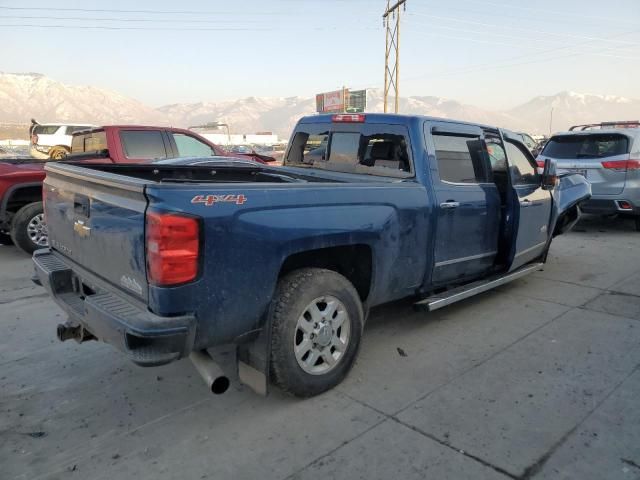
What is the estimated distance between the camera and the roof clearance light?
176 inches

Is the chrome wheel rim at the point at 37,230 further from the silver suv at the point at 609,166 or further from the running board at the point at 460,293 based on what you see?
the silver suv at the point at 609,166

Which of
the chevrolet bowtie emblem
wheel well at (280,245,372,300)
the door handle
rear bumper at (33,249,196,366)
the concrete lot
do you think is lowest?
the concrete lot

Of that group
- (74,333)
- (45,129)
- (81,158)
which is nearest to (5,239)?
(81,158)

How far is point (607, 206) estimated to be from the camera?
28.0ft

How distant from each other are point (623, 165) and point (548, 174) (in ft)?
13.4

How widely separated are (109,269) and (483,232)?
3.15 meters

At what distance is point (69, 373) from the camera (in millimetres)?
3678

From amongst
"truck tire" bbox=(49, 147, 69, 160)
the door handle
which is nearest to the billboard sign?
"truck tire" bbox=(49, 147, 69, 160)

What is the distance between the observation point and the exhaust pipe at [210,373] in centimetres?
275

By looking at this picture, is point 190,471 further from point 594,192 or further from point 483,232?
point 594,192

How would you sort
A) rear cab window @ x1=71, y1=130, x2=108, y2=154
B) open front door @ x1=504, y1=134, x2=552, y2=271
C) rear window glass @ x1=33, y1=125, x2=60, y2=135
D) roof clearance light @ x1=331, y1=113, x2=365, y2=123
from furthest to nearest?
rear window glass @ x1=33, y1=125, x2=60, y2=135
rear cab window @ x1=71, y1=130, x2=108, y2=154
open front door @ x1=504, y1=134, x2=552, y2=271
roof clearance light @ x1=331, y1=113, x2=365, y2=123

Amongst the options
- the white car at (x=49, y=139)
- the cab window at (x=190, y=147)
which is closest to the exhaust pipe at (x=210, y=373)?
the cab window at (x=190, y=147)

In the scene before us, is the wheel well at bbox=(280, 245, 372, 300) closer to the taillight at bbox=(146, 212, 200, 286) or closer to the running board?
the running board

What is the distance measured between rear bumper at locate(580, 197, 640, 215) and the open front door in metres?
3.60
